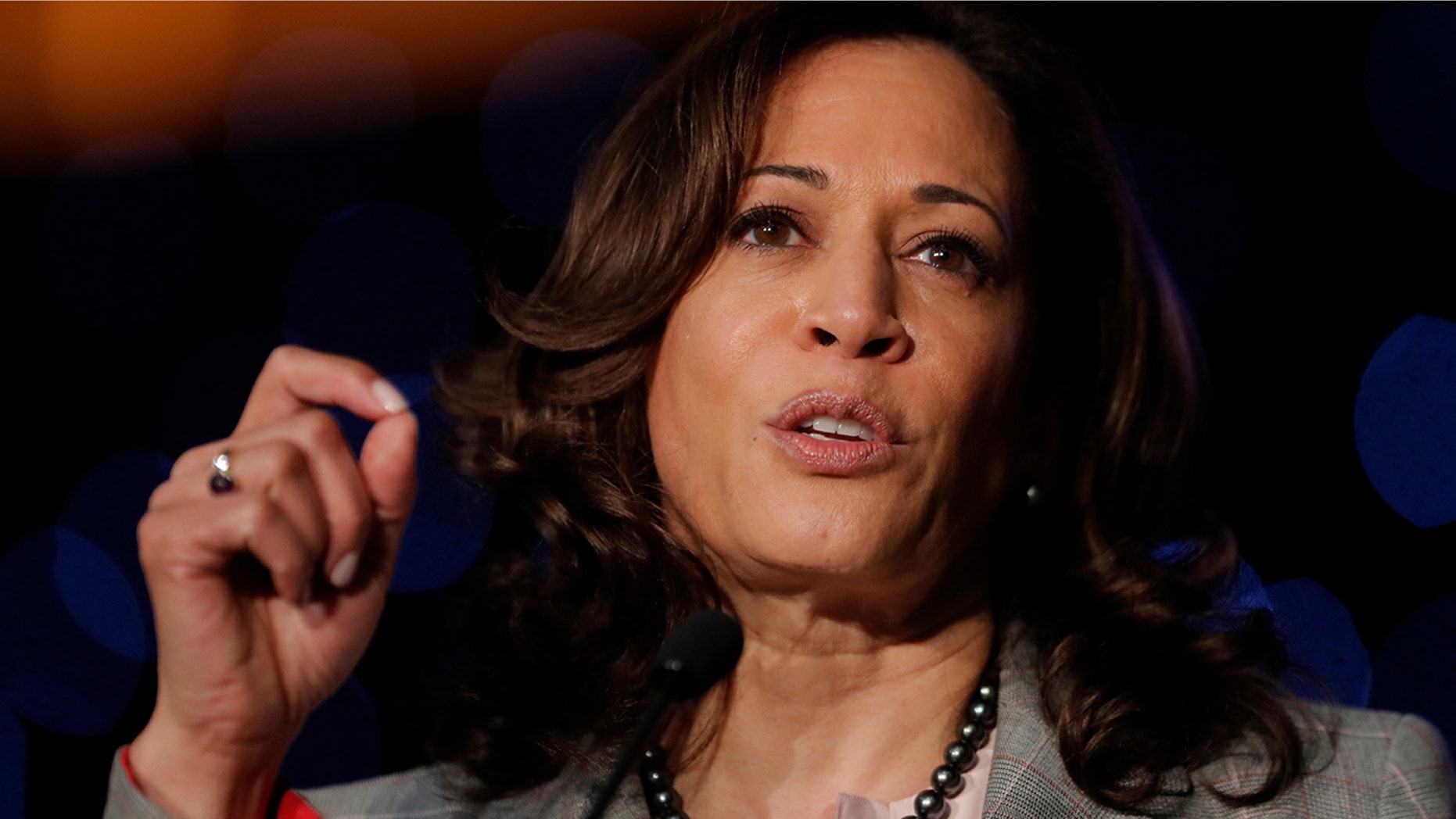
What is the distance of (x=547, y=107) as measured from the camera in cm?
242

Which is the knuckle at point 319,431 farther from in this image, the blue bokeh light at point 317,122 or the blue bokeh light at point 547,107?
the blue bokeh light at point 317,122

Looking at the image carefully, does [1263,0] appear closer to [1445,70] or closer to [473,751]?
[1445,70]

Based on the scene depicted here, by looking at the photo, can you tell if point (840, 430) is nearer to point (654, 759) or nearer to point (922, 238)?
point (922, 238)

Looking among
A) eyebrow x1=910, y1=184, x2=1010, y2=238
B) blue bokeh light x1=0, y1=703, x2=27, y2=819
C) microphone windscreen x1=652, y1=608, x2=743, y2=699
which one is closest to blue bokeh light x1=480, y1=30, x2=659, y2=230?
eyebrow x1=910, y1=184, x2=1010, y2=238

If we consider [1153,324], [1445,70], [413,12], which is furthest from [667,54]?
[1445,70]

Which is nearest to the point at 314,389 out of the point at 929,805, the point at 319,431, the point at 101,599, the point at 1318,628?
the point at 319,431

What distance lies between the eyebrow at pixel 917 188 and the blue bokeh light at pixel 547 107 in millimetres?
731

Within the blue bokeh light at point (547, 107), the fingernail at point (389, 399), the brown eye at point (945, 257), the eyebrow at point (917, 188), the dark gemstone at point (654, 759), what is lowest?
the dark gemstone at point (654, 759)

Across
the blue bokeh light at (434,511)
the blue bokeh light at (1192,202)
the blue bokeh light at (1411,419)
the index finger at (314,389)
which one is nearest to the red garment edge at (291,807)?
the index finger at (314,389)

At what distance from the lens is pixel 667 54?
226 centimetres

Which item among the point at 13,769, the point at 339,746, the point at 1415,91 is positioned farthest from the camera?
the point at 339,746

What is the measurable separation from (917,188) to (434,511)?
1.29 meters

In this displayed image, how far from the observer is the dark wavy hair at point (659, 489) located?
161cm

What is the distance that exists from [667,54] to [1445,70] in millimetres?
1335
